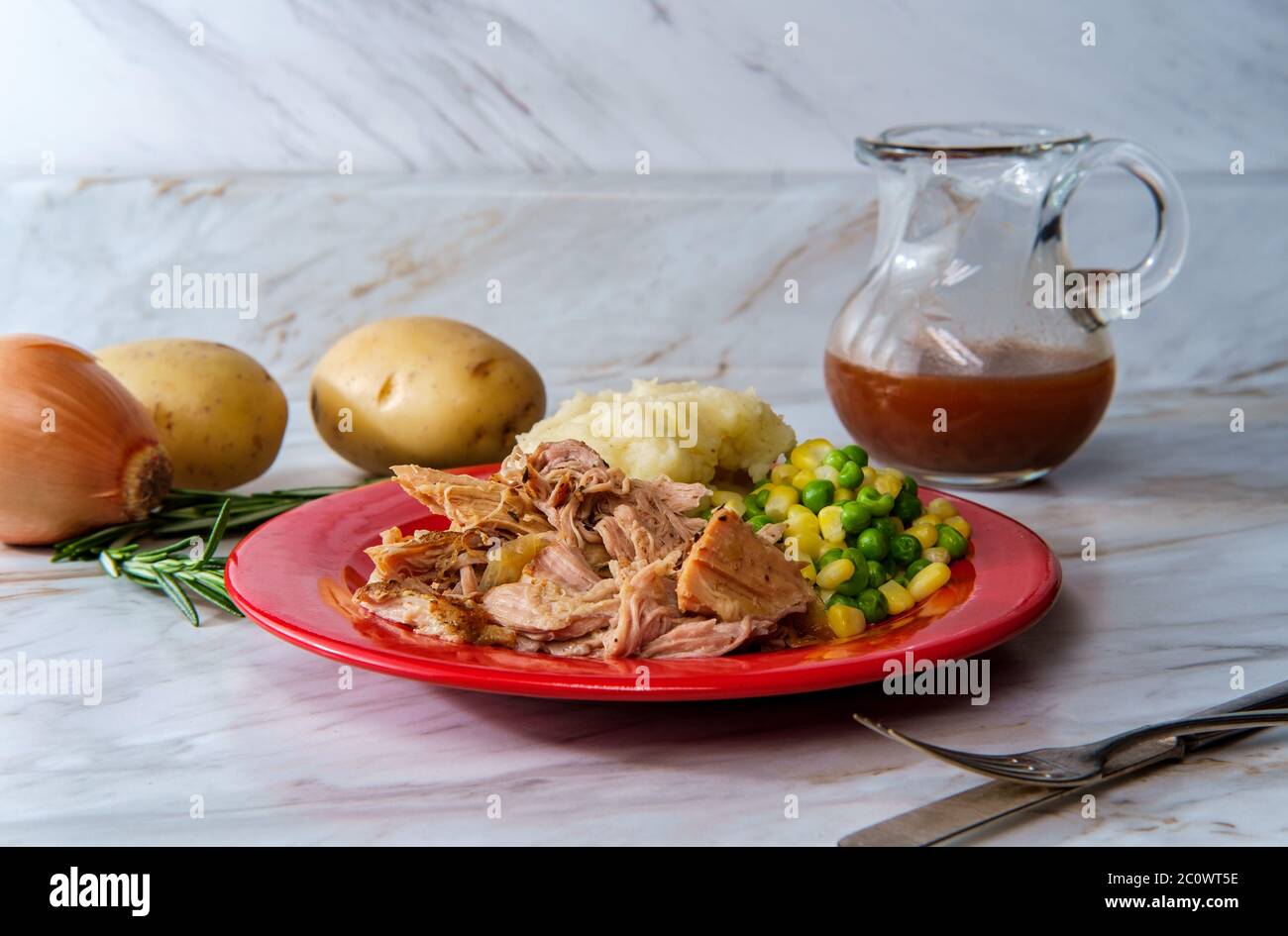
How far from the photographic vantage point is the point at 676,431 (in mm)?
2094

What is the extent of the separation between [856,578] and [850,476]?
0.22 m

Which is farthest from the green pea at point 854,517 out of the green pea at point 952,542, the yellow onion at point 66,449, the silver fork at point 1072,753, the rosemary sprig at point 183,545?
the yellow onion at point 66,449

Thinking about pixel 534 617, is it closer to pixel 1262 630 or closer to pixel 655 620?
pixel 655 620

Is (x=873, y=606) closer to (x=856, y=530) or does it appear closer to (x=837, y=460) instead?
(x=856, y=530)

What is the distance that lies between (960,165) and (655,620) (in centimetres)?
109

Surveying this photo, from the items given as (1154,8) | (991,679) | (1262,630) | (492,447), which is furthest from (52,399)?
(1154,8)

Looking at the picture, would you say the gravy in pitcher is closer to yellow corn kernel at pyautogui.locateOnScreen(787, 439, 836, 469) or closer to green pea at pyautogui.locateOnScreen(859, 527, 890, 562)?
yellow corn kernel at pyautogui.locateOnScreen(787, 439, 836, 469)

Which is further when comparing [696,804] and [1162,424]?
[1162,424]

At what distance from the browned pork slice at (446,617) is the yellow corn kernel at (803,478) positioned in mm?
584

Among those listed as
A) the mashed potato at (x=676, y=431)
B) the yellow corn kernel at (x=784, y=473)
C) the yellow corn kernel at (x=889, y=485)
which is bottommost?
the yellow corn kernel at (x=889, y=485)

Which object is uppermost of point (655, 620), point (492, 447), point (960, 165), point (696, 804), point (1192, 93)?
point (1192, 93)

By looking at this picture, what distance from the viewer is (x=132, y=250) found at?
3102 millimetres

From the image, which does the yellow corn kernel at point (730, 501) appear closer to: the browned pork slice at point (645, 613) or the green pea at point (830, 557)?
the green pea at point (830, 557)

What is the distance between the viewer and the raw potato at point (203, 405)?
7.80 ft
